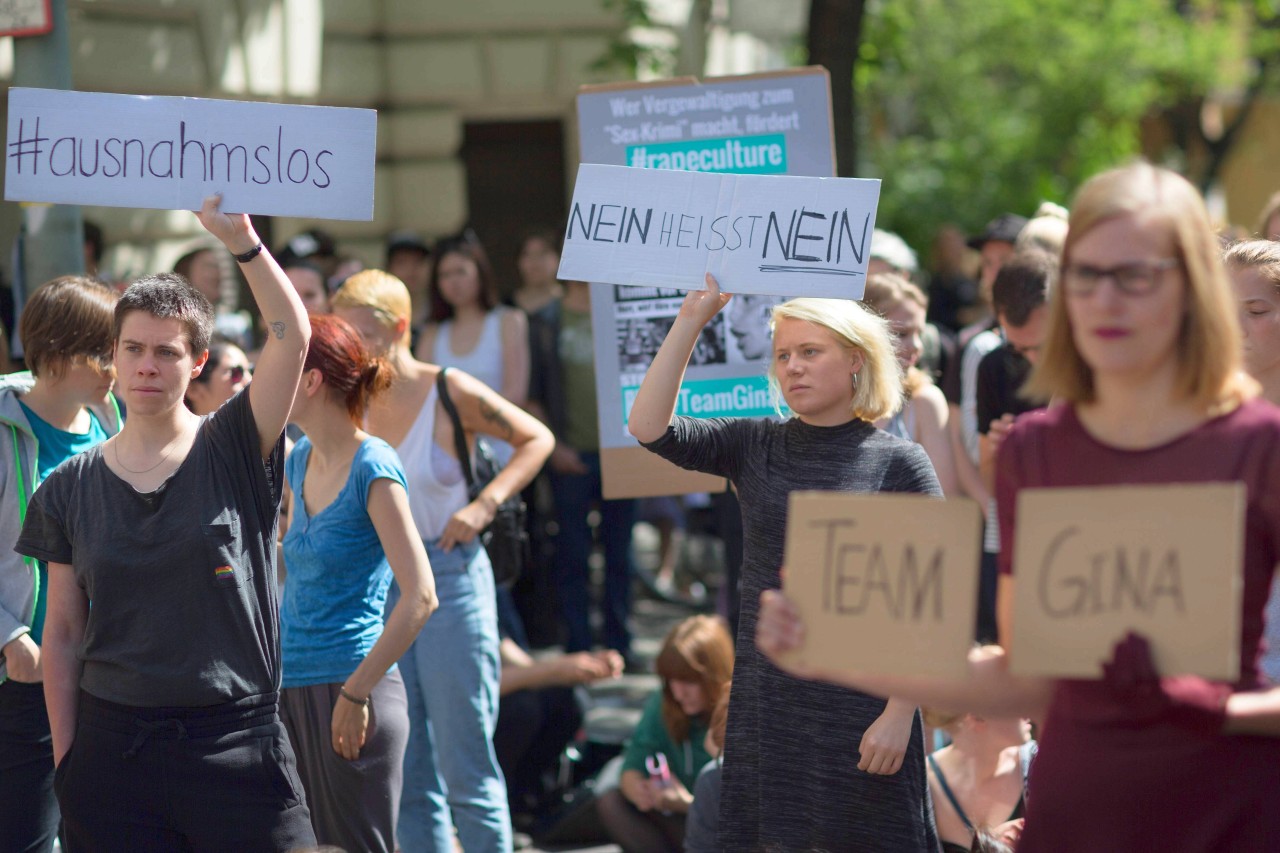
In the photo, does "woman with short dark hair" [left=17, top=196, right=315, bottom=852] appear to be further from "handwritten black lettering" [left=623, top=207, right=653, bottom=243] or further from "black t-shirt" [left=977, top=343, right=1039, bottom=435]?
"black t-shirt" [left=977, top=343, right=1039, bottom=435]

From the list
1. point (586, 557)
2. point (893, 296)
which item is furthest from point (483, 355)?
point (893, 296)

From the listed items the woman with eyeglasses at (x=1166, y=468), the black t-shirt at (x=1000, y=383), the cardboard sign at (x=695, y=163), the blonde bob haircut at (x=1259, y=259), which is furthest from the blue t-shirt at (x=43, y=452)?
the black t-shirt at (x=1000, y=383)

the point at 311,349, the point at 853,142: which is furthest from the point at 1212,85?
the point at 311,349

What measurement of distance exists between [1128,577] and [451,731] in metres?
2.81

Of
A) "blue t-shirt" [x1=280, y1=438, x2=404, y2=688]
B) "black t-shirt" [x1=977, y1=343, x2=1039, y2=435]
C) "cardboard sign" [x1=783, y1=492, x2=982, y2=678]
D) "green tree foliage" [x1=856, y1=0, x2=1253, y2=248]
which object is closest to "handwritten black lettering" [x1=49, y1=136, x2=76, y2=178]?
"blue t-shirt" [x1=280, y1=438, x2=404, y2=688]

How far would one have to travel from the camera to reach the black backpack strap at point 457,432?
4.79m

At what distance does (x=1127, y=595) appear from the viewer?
2.04m

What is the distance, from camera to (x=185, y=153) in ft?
11.3

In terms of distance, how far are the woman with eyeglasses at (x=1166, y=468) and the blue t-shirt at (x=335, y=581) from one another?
1.76 m

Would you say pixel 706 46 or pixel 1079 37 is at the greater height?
pixel 1079 37

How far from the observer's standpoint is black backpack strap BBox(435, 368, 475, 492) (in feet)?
15.7

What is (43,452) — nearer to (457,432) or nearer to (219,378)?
(219,378)

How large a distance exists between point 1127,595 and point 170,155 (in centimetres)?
237

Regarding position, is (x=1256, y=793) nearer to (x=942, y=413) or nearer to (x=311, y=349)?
(x=311, y=349)
